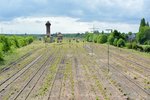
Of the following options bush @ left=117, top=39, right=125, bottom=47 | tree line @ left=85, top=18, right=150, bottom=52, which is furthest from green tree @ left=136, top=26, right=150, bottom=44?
bush @ left=117, top=39, right=125, bottom=47

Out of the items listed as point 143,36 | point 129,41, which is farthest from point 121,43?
point 129,41

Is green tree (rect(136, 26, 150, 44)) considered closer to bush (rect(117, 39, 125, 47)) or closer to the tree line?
the tree line

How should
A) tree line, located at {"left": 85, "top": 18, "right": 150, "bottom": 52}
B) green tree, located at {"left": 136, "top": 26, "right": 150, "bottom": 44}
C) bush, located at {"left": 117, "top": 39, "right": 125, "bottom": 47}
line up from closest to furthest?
tree line, located at {"left": 85, "top": 18, "right": 150, "bottom": 52}, bush, located at {"left": 117, "top": 39, "right": 125, "bottom": 47}, green tree, located at {"left": 136, "top": 26, "right": 150, "bottom": 44}

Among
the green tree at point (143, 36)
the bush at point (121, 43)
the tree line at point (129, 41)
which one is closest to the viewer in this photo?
the tree line at point (129, 41)

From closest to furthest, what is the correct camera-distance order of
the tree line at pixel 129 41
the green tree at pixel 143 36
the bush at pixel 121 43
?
1. the tree line at pixel 129 41
2. the bush at pixel 121 43
3. the green tree at pixel 143 36

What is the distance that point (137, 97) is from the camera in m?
22.2

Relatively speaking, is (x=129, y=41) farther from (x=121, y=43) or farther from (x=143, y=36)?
(x=121, y=43)

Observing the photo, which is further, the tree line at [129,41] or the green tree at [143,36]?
the green tree at [143,36]

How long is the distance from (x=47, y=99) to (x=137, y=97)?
6.31 meters

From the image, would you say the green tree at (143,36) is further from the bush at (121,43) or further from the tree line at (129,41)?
the bush at (121,43)

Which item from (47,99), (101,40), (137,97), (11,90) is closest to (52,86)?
(11,90)

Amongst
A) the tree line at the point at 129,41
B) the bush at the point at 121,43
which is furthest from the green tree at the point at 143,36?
the bush at the point at 121,43

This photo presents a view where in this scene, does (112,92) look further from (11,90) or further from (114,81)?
(11,90)

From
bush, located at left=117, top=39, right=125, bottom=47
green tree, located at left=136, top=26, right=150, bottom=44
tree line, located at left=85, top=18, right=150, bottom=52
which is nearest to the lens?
tree line, located at left=85, top=18, right=150, bottom=52
